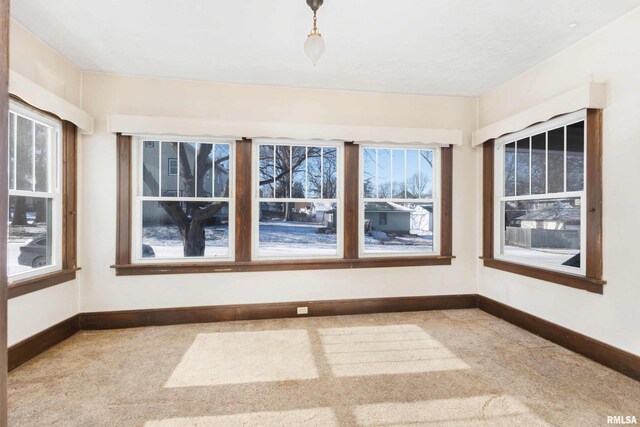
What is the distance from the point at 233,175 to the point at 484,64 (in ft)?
9.38

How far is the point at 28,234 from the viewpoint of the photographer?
2.75m

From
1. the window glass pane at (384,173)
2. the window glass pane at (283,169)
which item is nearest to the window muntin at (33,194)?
the window glass pane at (283,169)

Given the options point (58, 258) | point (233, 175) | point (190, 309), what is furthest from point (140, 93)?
point (190, 309)

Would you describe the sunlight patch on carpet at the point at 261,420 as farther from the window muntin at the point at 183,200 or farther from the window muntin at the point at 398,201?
the window muntin at the point at 398,201

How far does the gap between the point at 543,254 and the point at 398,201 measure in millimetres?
1588

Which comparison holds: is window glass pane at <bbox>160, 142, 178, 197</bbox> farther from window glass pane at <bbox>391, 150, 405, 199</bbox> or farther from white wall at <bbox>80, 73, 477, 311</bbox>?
window glass pane at <bbox>391, 150, 405, 199</bbox>

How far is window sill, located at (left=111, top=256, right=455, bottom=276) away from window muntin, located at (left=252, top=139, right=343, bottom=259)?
0.38 feet

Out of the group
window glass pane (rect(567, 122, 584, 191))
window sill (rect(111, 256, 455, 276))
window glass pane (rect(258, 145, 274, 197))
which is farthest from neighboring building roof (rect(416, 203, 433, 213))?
window glass pane (rect(258, 145, 274, 197))

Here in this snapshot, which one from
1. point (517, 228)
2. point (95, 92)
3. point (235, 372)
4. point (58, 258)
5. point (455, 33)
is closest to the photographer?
point (235, 372)

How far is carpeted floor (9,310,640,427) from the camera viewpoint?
6.27ft

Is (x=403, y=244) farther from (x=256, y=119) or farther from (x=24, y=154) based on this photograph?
(x=24, y=154)

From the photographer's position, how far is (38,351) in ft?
8.89

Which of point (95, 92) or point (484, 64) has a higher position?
point (484, 64)

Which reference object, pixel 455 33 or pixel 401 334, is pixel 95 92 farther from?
pixel 401 334
